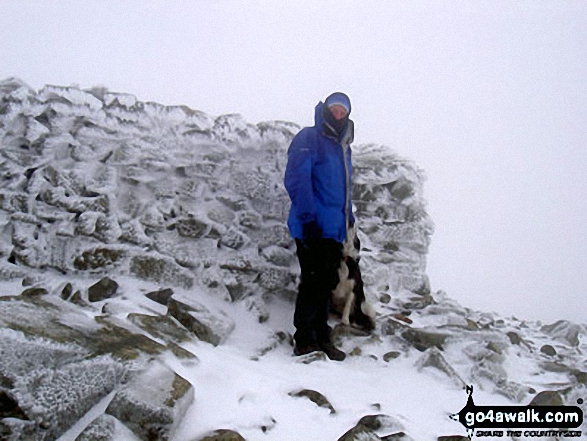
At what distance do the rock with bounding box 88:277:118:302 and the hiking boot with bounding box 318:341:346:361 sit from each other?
7.84 ft

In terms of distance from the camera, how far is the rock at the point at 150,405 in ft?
9.17

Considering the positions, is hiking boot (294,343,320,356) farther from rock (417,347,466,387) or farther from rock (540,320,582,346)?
rock (540,320,582,346)

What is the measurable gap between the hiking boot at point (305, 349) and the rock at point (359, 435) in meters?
2.08

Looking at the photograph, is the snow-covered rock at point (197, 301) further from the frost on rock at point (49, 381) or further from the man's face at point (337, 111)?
the man's face at point (337, 111)

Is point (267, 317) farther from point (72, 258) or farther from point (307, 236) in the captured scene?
point (72, 258)

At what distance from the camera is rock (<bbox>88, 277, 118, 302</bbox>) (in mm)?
5207

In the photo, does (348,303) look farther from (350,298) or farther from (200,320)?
(200,320)

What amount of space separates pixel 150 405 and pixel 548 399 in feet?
11.2

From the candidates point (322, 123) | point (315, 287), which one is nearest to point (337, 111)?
point (322, 123)

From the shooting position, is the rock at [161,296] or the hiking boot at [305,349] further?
the rock at [161,296]

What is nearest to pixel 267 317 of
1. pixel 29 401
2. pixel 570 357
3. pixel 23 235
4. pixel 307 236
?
pixel 307 236

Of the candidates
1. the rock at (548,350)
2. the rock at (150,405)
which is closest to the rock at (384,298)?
the rock at (548,350)

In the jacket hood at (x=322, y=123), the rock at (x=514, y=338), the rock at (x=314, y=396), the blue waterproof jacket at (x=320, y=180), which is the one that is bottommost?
the rock at (x=514, y=338)


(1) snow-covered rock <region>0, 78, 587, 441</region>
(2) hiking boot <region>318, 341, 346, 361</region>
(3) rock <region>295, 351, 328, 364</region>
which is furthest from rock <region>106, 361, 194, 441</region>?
(2) hiking boot <region>318, 341, 346, 361</region>
